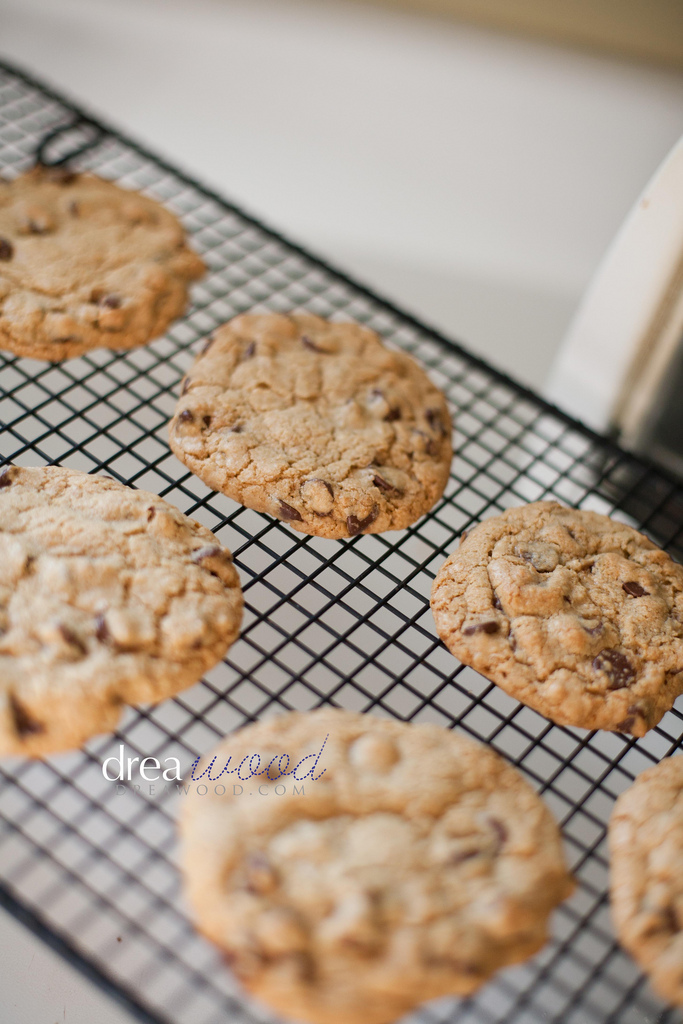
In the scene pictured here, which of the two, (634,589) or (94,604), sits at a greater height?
(634,589)

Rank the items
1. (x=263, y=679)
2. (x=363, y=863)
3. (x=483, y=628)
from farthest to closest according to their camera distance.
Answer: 1. (x=263, y=679)
2. (x=483, y=628)
3. (x=363, y=863)

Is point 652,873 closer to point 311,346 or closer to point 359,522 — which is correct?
point 359,522

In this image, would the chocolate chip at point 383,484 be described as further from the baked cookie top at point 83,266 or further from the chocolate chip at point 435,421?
the baked cookie top at point 83,266

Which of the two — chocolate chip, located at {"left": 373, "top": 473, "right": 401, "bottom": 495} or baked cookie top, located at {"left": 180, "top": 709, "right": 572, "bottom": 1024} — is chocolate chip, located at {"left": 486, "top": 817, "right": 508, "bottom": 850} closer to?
baked cookie top, located at {"left": 180, "top": 709, "right": 572, "bottom": 1024}

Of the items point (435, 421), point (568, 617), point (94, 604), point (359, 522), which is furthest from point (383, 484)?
point (94, 604)

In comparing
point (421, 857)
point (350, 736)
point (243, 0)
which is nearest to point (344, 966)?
point (421, 857)

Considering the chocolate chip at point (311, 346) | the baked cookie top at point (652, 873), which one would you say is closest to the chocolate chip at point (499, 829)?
the baked cookie top at point (652, 873)

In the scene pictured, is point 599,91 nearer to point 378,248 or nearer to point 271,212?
point 378,248
